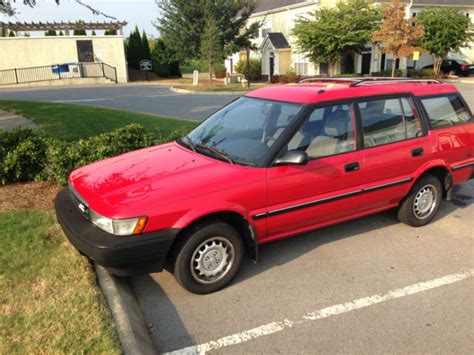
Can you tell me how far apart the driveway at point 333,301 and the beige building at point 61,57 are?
3210 cm

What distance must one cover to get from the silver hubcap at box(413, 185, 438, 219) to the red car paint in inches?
10.8

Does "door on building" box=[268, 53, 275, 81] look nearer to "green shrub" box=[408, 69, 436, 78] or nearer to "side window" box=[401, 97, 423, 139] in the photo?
"green shrub" box=[408, 69, 436, 78]

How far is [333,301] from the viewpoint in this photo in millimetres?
3561

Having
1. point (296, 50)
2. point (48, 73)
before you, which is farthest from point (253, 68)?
point (48, 73)

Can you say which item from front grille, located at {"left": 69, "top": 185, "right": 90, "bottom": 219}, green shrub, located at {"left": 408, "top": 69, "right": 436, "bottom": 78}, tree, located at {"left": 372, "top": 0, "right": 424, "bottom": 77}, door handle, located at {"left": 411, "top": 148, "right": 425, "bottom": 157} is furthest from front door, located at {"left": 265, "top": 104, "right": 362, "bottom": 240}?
green shrub, located at {"left": 408, "top": 69, "right": 436, "bottom": 78}

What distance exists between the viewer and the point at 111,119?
37.7 ft

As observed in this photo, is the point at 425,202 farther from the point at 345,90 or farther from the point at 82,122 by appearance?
the point at 82,122

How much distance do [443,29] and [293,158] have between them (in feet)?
113

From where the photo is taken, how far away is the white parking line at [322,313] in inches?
120

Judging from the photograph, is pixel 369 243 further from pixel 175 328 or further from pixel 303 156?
pixel 175 328

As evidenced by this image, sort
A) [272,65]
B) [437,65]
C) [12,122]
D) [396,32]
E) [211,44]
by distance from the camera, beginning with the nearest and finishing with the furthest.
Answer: [12,122]
[211,44]
[396,32]
[437,65]
[272,65]

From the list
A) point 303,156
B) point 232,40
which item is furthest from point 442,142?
point 232,40

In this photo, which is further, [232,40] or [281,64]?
[281,64]

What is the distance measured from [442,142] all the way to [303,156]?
2.24 metres
